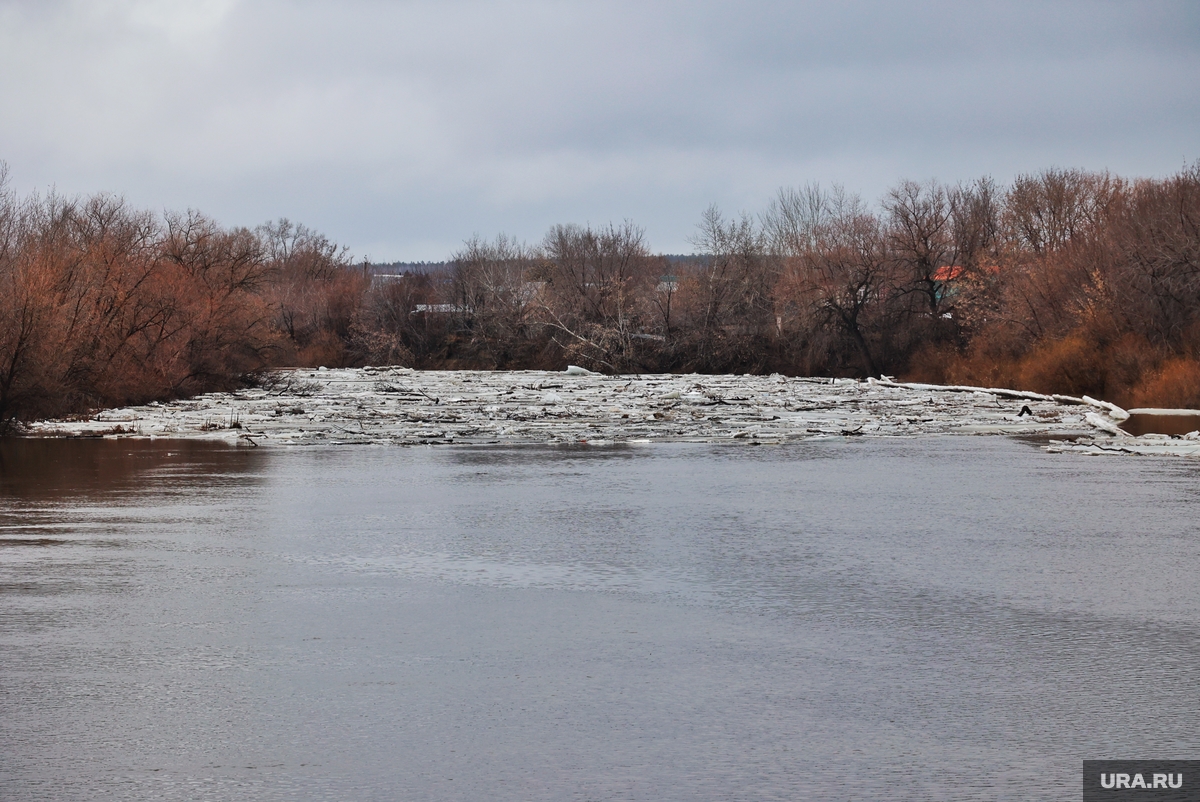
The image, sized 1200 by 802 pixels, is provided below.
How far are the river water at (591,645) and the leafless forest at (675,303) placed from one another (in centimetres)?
2078

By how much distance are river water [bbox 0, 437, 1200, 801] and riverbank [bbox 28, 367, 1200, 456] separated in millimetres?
11794

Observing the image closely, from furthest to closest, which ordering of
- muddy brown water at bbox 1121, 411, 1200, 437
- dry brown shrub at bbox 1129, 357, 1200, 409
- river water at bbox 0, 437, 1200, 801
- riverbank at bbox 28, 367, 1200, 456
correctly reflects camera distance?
1. dry brown shrub at bbox 1129, 357, 1200, 409
2. muddy brown water at bbox 1121, 411, 1200, 437
3. riverbank at bbox 28, 367, 1200, 456
4. river water at bbox 0, 437, 1200, 801

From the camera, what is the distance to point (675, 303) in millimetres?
76750

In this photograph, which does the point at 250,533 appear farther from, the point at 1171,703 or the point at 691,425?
the point at 691,425

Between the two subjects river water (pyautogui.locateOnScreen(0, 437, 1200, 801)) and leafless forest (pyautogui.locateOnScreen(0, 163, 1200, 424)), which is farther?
leafless forest (pyautogui.locateOnScreen(0, 163, 1200, 424))

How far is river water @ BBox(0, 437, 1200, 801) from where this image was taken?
5469mm

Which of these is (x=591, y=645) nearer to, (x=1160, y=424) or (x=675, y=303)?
(x=1160, y=424)

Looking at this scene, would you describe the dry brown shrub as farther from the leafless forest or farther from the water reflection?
the water reflection

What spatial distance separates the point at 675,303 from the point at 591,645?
69.6 meters

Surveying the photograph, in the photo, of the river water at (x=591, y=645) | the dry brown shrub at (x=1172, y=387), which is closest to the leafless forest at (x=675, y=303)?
the dry brown shrub at (x=1172, y=387)

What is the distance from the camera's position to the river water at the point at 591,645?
547 cm

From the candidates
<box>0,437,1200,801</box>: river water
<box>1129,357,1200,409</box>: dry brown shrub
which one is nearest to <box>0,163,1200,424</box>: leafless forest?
<box>1129,357,1200,409</box>: dry brown shrub

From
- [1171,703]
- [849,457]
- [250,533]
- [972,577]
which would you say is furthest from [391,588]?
[849,457]

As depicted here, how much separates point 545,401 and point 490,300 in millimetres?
46683
